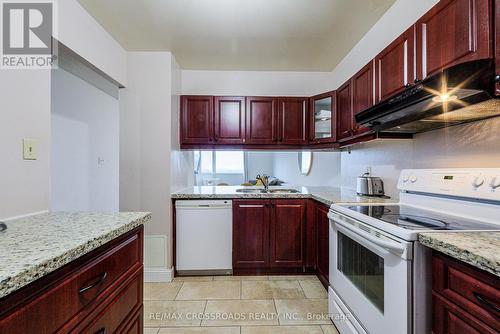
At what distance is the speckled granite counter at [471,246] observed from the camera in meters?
0.72

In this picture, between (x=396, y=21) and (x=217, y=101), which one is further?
(x=217, y=101)

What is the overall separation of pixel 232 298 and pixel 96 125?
112 inches

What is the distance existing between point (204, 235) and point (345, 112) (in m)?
1.91

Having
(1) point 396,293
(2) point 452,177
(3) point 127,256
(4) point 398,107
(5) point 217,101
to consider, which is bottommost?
(1) point 396,293

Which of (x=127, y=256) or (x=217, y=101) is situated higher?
(x=217, y=101)

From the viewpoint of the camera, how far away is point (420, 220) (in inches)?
49.1

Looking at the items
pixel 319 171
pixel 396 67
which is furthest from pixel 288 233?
pixel 396 67

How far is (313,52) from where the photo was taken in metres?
2.63

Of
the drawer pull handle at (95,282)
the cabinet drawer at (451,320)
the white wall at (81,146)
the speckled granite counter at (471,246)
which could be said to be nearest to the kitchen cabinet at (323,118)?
the speckled granite counter at (471,246)

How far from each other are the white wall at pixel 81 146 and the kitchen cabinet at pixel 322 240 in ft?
9.08

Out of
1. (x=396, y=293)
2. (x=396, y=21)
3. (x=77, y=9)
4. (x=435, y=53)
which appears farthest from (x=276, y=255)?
(x=77, y=9)

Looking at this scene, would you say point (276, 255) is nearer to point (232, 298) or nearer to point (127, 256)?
point (232, 298)

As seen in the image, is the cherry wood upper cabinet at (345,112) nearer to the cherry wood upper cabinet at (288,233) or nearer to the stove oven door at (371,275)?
the cherry wood upper cabinet at (288,233)

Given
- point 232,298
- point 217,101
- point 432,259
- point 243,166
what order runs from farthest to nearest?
point 243,166 < point 217,101 < point 232,298 < point 432,259
